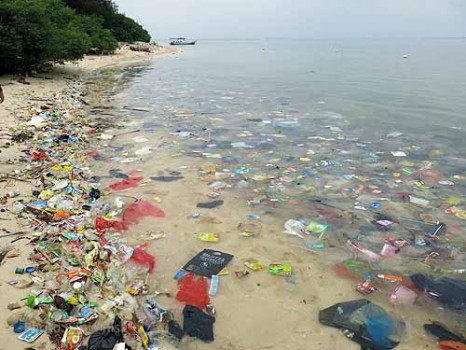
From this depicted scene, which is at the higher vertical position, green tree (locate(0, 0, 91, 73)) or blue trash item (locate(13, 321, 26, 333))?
green tree (locate(0, 0, 91, 73))

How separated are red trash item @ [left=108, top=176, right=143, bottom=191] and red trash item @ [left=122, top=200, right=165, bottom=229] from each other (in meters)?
0.67

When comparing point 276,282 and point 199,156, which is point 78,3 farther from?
point 276,282

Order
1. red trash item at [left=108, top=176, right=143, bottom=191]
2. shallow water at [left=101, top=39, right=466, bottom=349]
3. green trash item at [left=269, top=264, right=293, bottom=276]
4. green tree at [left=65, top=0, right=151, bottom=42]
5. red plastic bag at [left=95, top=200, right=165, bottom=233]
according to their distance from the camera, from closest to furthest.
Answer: green trash item at [left=269, top=264, right=293, bottom=276]
shallow water at [left=101, top=39, right=466, bottom=349]
red plastic bag at [left=95, top=200, right=165, bottom=233]
red trash item at [left=108, top=176, right=143, bottom=191]
green tree at [left=65, top=0, right=151, bottom=42]

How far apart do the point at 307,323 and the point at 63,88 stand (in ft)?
46.8

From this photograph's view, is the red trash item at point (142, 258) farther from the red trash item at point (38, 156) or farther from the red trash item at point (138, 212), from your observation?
the red trash item at point (38, 156)

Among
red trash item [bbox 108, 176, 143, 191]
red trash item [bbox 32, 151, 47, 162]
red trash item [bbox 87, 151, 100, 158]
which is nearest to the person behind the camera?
red trash item [bbox 108, 176, 143, 191]

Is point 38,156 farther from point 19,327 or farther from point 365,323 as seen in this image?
point 365,323

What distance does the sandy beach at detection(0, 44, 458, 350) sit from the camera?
328cm

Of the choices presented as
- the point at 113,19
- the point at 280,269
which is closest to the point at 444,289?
the point at 280,269

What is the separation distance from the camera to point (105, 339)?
2.81 meters

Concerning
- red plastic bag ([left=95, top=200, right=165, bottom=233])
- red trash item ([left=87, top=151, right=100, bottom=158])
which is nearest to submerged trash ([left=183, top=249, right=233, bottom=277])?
red plastic bag ([left=95, top=200, right=165, bottom=233])

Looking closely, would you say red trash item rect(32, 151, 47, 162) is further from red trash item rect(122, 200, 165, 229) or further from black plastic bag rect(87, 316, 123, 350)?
black plastic bag rect(87, 316, 123, 350)

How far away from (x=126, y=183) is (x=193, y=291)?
3.02 meters

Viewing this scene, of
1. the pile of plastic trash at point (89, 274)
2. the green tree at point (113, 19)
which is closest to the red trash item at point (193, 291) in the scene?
the pile of plastic trash at point (89, 274)
